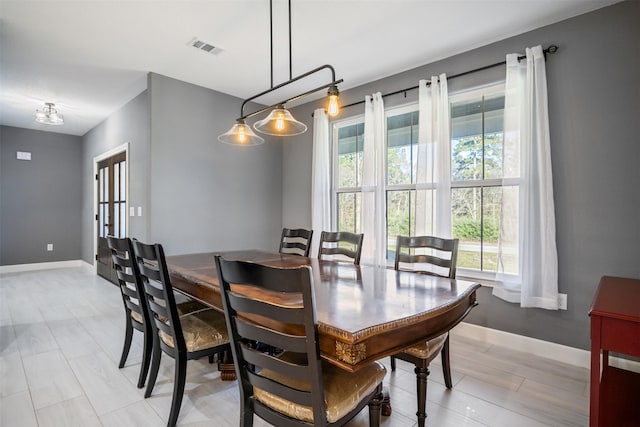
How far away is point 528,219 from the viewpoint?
2.50 m

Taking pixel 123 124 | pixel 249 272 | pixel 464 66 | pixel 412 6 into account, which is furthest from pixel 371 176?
pixel 123 124

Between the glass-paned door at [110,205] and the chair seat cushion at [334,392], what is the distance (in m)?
4.17

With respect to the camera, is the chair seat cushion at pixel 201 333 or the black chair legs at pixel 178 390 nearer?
the black chair legs at pixel 178 390

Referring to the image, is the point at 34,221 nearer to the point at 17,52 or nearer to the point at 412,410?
the point at 17,52

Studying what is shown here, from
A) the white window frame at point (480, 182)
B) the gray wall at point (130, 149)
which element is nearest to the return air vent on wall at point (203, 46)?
the gray wall at point (130, 149)

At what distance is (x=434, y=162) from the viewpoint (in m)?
3.04

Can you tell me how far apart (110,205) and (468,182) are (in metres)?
5.29

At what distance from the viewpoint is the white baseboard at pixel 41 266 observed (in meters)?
5.72

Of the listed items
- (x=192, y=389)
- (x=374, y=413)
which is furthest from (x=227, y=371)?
(x=374, y=413)

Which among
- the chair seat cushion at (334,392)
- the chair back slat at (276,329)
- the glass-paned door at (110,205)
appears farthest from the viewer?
the glass-paned door at (110,205)

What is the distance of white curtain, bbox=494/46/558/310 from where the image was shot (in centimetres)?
242

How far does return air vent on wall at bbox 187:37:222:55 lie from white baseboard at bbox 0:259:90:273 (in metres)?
5.41

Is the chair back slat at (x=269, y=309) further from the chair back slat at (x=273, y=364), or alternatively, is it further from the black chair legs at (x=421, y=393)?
the black chair legs at (x=421, y=393)

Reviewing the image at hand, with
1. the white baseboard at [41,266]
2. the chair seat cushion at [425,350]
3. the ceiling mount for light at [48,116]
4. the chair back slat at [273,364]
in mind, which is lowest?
the white baseboard at [41,266]
